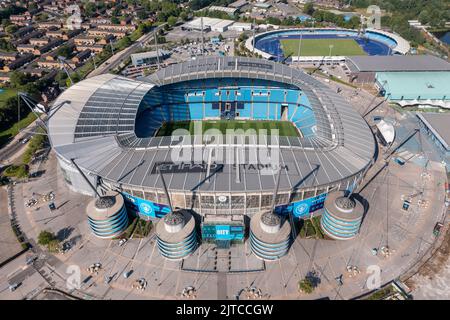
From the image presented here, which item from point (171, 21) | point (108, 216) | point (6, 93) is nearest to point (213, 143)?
point (108, 216)

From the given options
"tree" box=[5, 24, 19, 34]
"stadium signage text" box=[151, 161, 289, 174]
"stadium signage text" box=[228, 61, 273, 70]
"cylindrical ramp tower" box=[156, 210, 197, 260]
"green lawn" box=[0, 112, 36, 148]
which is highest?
"stadium signage text" box=[228, 61, 273, 70]

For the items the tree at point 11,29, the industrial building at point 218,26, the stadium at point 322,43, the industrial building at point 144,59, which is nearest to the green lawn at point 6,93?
the industrial building at point 144,59

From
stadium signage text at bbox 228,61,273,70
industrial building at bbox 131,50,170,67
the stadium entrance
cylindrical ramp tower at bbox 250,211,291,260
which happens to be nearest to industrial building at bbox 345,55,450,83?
stadium signage text at bbox 228,61,273,70

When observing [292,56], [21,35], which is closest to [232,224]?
[292,56]

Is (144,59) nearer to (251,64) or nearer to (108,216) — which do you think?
(251,64)

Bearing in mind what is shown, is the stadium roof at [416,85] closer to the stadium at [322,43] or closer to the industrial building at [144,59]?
the stadium at [322,43]

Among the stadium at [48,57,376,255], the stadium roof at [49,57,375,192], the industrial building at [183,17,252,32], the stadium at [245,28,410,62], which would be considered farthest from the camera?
the industrial building at [183,17,252,32]

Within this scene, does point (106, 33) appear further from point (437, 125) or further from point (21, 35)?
point (437, 125)

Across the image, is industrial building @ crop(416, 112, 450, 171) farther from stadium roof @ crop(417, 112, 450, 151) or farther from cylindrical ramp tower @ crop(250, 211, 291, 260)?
cylindrical ramp tower @ crop(250, 211, 291, 260)
